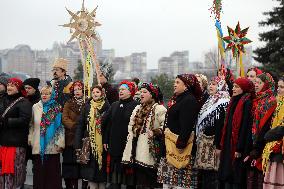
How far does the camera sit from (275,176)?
16.4ft

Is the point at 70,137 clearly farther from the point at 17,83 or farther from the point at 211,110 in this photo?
the point at 211,110

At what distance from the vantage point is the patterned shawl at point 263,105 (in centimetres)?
520

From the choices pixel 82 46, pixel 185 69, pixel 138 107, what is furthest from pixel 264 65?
pixel 185 69

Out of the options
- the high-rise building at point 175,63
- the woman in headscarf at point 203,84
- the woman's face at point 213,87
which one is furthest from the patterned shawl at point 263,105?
the high-rise building at point 175,63

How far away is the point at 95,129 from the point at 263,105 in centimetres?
270

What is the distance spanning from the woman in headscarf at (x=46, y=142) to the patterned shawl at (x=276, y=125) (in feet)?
10.9

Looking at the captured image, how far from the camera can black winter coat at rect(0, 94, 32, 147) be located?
6.89 metres

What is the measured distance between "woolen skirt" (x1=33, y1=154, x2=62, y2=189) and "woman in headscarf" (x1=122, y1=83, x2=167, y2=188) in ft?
4.46

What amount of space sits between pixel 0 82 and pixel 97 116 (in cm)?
174

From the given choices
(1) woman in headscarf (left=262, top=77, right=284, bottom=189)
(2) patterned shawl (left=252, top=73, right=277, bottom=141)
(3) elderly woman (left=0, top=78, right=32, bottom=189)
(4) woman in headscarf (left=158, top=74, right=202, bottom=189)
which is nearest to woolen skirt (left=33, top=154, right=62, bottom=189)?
(3) elderly woman (left=0, top=78, right=32, bottom=189)

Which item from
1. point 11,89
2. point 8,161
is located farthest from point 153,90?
point 8,161

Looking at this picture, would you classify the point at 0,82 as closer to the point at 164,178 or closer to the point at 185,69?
the point at 164,178

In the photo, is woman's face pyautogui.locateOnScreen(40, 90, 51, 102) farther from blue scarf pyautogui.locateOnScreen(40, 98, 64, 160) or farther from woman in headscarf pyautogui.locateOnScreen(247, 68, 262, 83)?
woman in headscarf pyautogui.locateOnScreen(247, 68, 262, 83)

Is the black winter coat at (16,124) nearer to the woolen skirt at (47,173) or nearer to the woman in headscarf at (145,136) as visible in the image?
the woolen skirt at (47,173)
